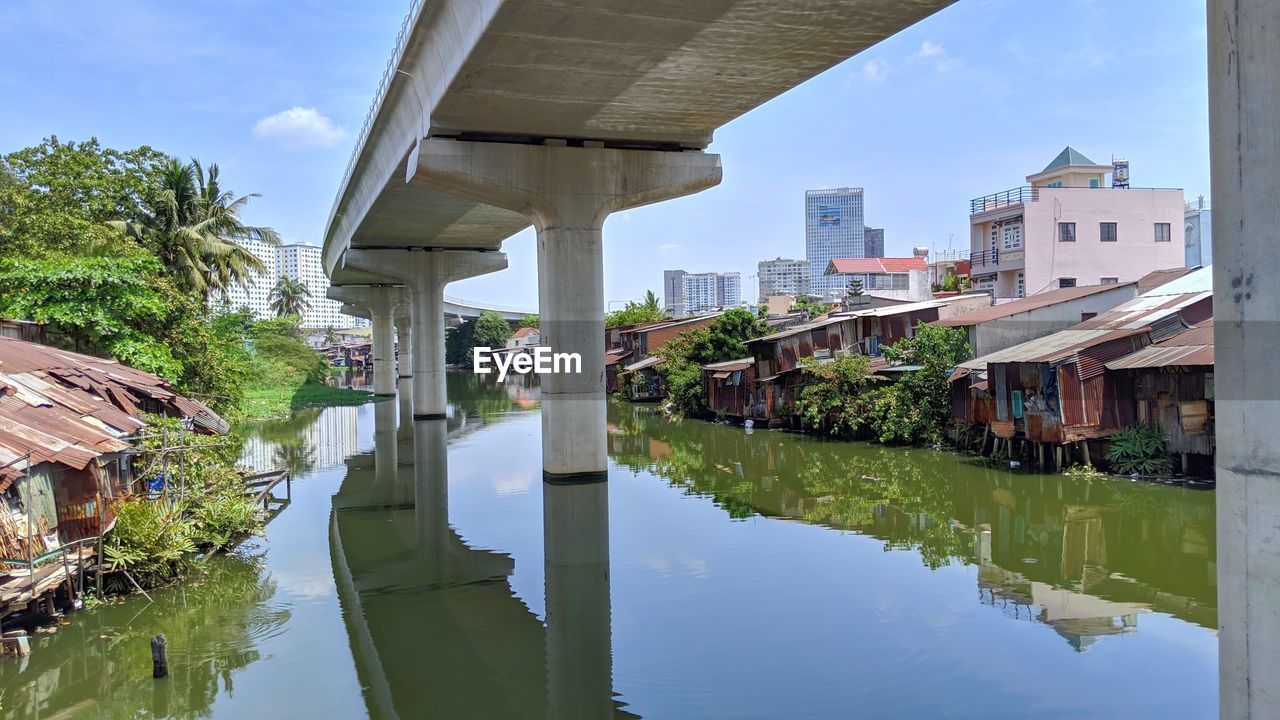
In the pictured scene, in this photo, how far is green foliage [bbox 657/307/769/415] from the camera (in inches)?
1447

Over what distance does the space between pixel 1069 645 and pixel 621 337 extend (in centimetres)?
4897

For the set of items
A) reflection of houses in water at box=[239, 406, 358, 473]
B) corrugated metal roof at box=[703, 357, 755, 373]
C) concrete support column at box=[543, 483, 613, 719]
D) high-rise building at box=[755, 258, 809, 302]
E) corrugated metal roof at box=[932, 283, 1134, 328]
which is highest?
high-rise building at box=[755, 258, 809, 302]

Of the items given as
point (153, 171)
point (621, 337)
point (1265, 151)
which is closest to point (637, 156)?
point (1265, 151)

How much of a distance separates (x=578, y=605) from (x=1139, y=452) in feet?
44.0

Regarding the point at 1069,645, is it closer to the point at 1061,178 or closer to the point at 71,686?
the point at 71,686

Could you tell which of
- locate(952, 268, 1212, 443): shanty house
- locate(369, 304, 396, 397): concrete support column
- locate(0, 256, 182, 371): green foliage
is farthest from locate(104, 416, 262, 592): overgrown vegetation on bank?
locate(369, 304, 396, 397): concrete support column

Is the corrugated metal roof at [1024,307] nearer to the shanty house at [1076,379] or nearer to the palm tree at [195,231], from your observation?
the shanty house at [1076,379]

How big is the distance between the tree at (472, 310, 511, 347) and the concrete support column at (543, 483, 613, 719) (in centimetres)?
7295

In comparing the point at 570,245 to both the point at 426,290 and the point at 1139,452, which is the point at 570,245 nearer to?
the point at 1139,452

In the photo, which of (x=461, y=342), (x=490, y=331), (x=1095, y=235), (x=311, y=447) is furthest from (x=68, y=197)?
(x=461, y=342)

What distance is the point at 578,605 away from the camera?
1173 centimetres

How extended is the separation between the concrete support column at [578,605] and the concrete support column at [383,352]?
125 ft

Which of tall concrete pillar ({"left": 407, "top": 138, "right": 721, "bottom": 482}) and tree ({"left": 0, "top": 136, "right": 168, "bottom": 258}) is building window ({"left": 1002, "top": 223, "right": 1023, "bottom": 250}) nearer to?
tall concrete pillar ({"left": 407, "top": 138, "right": 721, "bottom": 482})

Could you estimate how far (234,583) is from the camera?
12688 mm
